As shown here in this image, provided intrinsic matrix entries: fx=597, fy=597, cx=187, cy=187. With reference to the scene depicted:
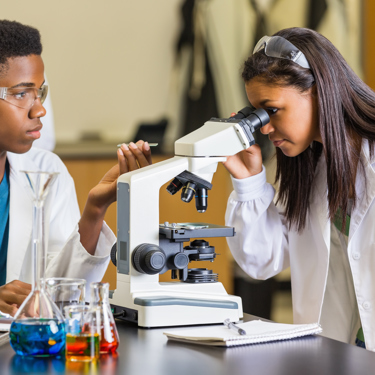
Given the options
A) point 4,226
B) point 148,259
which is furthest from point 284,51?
point 4,226

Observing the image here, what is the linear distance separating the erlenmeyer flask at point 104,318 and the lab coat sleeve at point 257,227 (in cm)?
75

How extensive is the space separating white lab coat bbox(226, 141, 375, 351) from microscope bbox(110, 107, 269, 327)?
344mm

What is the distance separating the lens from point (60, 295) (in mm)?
1150

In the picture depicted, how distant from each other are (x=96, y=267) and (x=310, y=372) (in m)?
0.83

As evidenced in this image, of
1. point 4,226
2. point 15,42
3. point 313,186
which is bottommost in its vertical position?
point 4,226

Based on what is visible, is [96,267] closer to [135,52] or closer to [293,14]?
[135,52]

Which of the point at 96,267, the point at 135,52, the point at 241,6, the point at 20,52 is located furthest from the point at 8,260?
the point at 241,6

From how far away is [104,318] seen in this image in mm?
1074

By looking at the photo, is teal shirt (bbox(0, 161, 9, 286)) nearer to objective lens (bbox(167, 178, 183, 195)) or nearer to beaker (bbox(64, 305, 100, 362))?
objective lens (bbox(167, 178, 183, 195))

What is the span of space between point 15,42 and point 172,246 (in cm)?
92

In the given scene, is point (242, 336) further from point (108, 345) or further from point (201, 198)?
point (201, 198)

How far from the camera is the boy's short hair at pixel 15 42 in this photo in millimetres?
1853

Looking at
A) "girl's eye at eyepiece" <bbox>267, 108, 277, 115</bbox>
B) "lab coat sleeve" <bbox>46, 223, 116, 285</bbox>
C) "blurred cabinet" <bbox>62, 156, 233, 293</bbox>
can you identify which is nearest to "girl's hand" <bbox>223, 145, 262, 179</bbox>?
"girl's eye at eyepiece" <bbox>267, 108, 277, 115</bbox>

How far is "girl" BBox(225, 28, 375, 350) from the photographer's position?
5.38 ft
